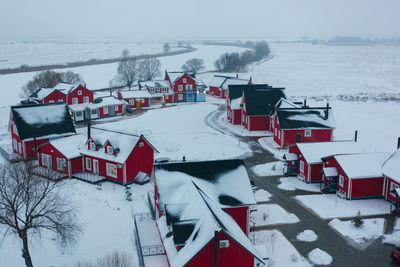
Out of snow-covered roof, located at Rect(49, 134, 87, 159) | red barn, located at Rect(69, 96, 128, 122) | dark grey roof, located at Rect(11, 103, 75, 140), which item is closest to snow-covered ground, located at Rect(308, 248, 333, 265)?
snow-covered roof, located at Rect(49, 134, 87, 159)

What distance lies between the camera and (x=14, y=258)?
23.2m

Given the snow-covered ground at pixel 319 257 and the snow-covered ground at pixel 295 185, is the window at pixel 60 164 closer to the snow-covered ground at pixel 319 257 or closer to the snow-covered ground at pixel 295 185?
the snow-covered ground at pixel 295 185

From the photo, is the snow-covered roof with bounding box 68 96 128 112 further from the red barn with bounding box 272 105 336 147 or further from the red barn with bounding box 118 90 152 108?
the red barn with bounding box 272 105 336 147

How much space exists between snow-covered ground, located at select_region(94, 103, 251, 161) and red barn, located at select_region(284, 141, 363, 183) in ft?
24.7

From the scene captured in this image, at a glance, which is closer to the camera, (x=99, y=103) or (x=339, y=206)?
(x=339, y=206)

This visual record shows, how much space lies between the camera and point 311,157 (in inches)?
1359

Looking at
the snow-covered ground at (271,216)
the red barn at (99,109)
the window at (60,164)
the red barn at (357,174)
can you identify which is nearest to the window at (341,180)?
the red barn at (357,174)

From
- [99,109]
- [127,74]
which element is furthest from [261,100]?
[127,74]

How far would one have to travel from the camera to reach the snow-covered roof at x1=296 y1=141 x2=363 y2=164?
3444 cm

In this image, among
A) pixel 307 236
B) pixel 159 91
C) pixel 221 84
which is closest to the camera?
pixel 307 236

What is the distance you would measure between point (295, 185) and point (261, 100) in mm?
21201

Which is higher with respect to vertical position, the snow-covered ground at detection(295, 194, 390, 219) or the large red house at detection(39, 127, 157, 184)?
the large red house at detection(39, 127, 157, 184)

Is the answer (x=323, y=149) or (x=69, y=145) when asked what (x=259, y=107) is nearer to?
(x=323, y=149)

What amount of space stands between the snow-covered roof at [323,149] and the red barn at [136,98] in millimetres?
38245
